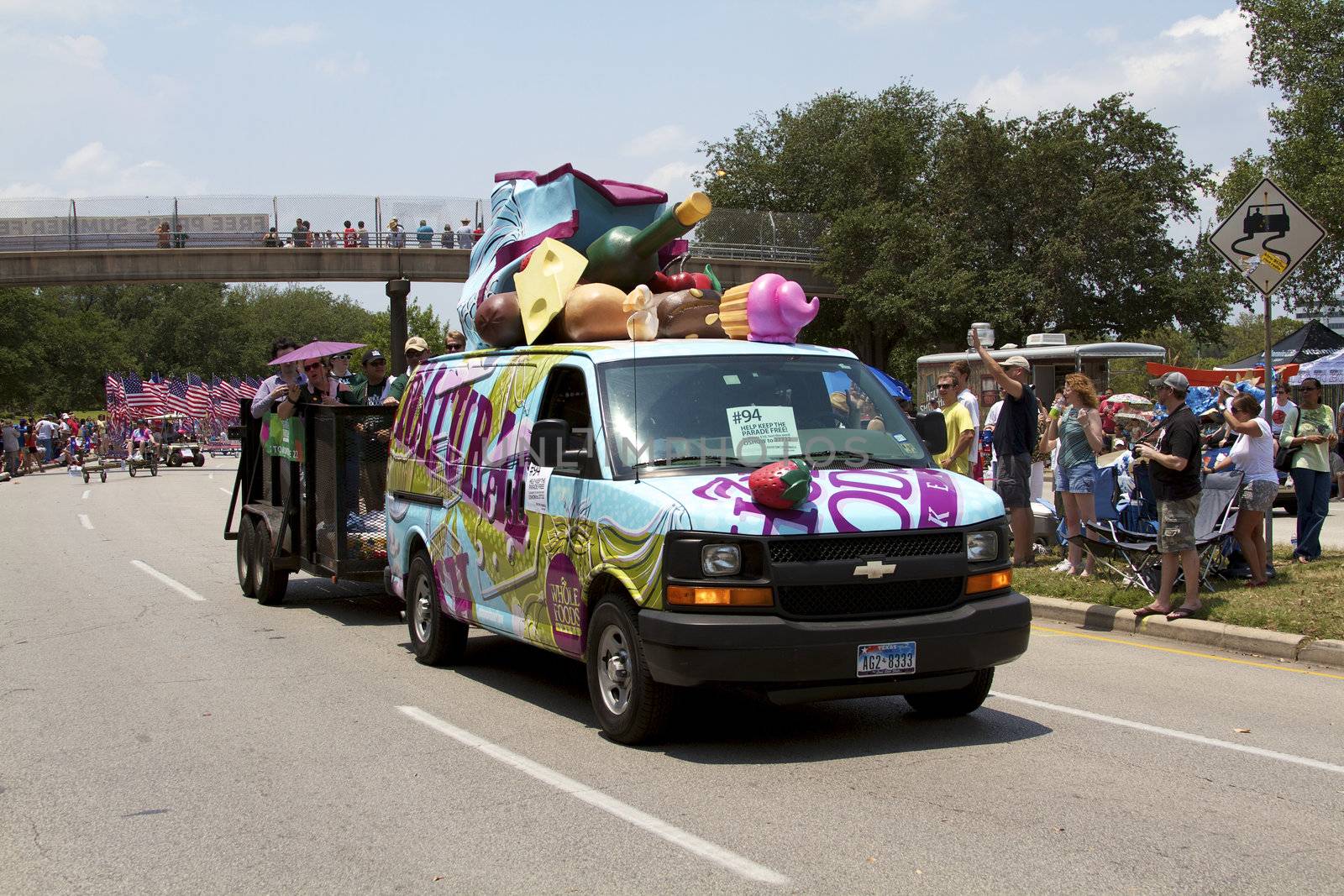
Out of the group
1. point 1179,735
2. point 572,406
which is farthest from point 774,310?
point 1179,735

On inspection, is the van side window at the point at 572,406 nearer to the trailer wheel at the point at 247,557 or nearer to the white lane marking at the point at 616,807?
the white lane marking at the point at 616,807

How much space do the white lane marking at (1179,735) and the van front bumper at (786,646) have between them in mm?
1256

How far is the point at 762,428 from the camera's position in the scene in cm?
732

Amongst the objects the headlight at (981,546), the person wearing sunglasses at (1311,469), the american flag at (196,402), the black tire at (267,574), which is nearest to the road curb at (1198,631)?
the person wearing sunglasses at (1311,469)

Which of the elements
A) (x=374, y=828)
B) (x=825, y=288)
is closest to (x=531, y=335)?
(x=374, y=828)

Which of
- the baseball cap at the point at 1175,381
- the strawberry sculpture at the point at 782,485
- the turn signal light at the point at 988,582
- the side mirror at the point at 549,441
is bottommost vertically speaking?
the turn signal light at the point at 988,582

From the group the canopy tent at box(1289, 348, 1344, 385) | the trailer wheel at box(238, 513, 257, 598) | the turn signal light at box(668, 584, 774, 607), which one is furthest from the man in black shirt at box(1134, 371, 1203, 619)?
the canopy tent at box(1289, 348, 1344, 385)

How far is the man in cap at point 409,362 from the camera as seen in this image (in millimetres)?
12414

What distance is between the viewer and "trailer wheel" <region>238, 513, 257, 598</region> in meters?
13.3

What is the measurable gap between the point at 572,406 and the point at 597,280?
2.69 m

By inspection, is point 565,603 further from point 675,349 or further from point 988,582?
point 988,582

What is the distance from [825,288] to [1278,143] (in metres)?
29.9

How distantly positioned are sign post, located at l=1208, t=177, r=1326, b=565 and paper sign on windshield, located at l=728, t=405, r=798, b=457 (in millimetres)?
6255

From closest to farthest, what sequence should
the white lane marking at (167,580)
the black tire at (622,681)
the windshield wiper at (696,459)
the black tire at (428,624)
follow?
the black tire at (622,681)
the windshield wiper at (696,459)
the black tire at (428,624)
the white lane marking at (167,580)
